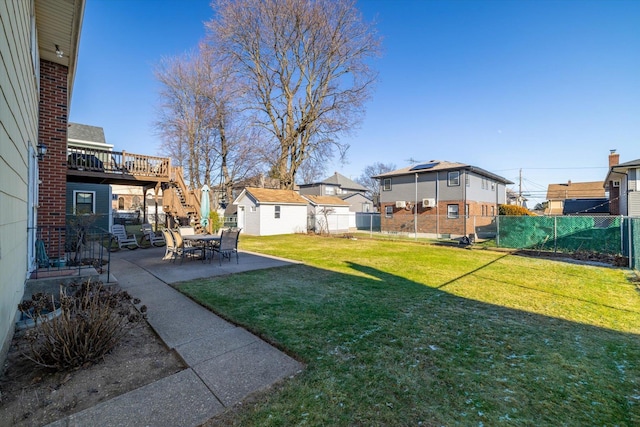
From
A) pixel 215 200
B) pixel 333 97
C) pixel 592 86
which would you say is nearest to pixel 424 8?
pixel 592 86

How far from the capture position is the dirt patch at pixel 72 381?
7.16ft

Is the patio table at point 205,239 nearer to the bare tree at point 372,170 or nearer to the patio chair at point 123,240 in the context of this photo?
the patio chair at point 123,240

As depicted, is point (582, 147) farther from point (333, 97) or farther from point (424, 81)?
point (333, 97)

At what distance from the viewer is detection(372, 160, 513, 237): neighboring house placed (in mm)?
19938

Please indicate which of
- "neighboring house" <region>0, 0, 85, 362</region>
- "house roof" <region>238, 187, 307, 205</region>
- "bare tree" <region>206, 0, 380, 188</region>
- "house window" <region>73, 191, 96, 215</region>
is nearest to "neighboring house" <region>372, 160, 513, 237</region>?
"bare tree" <region>206, 0, 380, 188</region>

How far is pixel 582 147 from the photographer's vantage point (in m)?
21.4

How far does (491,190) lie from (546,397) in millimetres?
25123

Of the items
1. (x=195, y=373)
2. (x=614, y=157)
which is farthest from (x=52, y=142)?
(x=614, y=157)

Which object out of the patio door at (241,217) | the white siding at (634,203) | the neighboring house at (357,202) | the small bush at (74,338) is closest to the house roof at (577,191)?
the neighboring house at (357,202)

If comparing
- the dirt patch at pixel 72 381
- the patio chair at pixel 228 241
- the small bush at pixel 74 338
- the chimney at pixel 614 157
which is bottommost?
the dirt patch at pixel 72 381

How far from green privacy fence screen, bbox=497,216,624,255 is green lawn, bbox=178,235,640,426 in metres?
5.70

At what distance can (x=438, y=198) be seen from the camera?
69.4 feet

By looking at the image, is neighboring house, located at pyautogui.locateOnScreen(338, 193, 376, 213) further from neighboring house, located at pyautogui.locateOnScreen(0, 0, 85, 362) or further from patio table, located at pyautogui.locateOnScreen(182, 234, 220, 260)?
neighboring house, located at pyautogui.locateOnScreen(0, 0, 85, 362)

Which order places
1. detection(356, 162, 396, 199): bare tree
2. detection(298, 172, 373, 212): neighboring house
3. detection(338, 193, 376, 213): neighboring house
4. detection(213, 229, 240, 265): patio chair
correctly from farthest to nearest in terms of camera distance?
1. detection(356, 162, 396, 199): bare tree
2. detection(298, 172, 373, 212): neighboring house
3. detection(338, 193, 376, 213): neighboring house
4. detection(213, 229, 240, 265): patio chair
